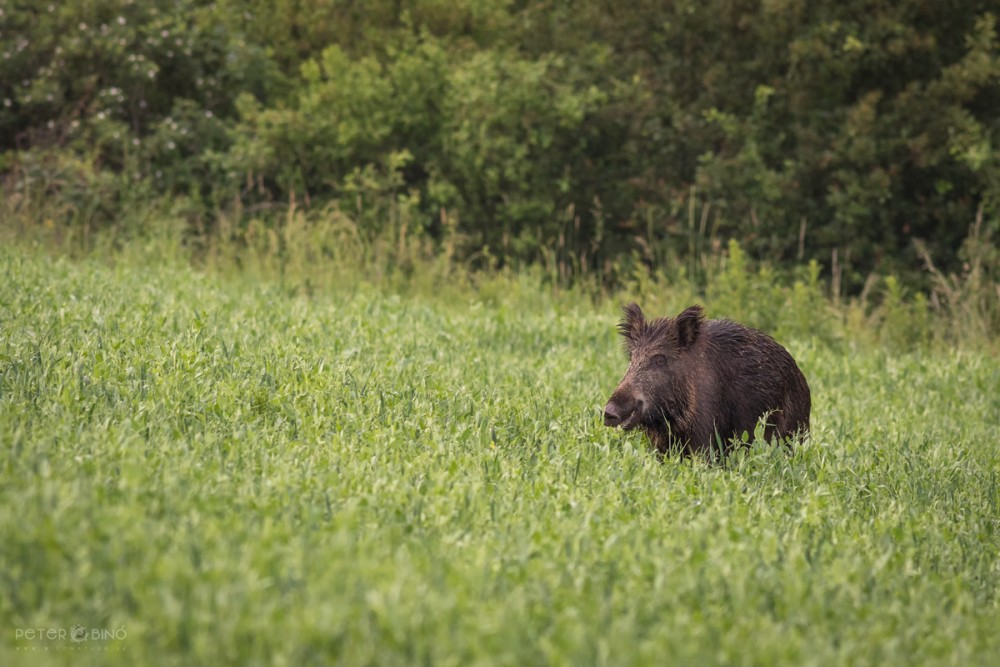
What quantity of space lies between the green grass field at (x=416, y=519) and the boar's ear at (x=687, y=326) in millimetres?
699

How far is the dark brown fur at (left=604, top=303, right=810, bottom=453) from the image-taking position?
20.4 feet

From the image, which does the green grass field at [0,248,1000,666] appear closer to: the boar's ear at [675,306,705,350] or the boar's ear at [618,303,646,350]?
the boar's ear at [618,303,646,350]

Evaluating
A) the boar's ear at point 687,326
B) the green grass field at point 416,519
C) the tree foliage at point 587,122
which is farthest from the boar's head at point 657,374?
the tree foliage at point 587,122

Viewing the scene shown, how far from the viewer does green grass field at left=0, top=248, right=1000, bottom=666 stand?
3299 millimetres

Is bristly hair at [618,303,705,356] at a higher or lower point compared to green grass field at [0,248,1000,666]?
higher

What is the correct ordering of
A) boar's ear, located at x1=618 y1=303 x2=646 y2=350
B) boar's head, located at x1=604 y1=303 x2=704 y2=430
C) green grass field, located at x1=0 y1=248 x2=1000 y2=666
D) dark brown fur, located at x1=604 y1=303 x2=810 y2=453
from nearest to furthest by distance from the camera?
green grass field, located at x1=0 y1=248 x2=1000 y2=666 → boar's head, located at x1=604 y1=303 x2=704 y2=430 → dark brown fur, located at x1=604 y1=303 x2=810 y2=453 → boar's ear, located at x1=618 y1=303 x2=646 y2=350

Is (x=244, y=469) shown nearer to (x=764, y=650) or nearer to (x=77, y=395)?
(x=77, y=395)

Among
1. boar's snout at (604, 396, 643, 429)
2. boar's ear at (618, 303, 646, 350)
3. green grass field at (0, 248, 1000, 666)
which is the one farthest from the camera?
boar's ear at (618, 303, 646, 350)

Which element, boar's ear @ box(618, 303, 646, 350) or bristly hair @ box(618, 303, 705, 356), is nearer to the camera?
bristly hair @ box(618, 303, 705, 356)

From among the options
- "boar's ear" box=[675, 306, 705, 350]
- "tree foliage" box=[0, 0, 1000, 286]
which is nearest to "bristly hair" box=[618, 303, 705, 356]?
"boar's ear" box=[675, 306, 705, 350]

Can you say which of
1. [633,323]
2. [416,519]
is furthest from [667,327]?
[416,519]

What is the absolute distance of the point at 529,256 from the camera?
19.2 meters

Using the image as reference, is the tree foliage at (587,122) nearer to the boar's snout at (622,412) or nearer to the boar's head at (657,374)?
the boar's head at (657,374)

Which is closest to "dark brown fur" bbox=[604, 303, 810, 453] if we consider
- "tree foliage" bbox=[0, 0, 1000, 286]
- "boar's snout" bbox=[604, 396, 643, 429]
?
"boar's snout" bbox=[604, 396, 643, 429]
